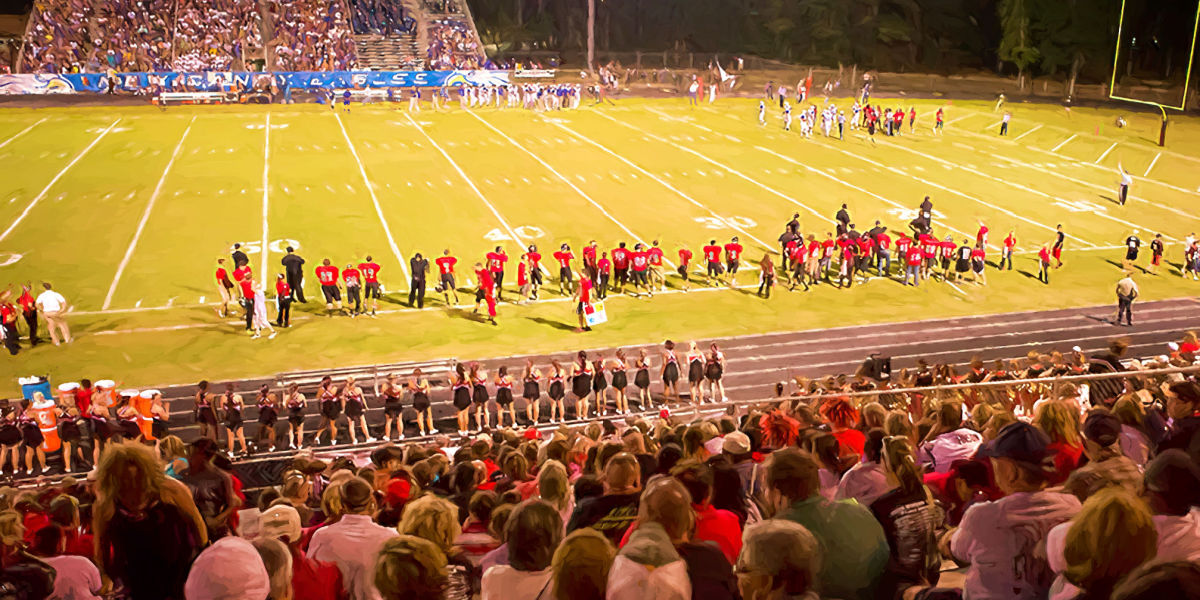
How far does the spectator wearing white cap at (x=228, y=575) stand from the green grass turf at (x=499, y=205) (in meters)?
18.1

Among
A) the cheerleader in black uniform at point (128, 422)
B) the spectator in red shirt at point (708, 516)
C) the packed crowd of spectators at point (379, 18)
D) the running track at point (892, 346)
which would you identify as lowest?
the running track at point (892, 346)

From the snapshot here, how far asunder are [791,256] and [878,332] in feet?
12.7

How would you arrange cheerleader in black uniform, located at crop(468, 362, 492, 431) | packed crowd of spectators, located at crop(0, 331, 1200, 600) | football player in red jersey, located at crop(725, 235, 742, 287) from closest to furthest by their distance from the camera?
packed crowd of spectators, located at crop(0, 331, 1200, 600)
cheerleader in black uniform, located at crop(468, 362, 492, 431)
football player in red jersey, located at crop(725, 235, 742, 287)

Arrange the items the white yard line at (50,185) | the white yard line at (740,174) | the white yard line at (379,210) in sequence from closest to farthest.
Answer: the white yard line at (379,210) < the white yard line at (50,185) < the white yard line at (740,174)

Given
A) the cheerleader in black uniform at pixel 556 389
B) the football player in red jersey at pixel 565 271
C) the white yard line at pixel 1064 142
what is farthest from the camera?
the white yard line at pixel 1064 142

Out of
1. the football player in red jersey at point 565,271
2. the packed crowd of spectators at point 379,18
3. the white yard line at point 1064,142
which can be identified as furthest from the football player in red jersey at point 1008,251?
the packed crowd of spectators at point 379,18

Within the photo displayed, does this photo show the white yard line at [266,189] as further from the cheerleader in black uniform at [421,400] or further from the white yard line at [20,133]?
the white yard line at [20,133]

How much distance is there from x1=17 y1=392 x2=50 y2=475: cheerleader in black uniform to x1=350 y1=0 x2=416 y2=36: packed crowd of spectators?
184 feet

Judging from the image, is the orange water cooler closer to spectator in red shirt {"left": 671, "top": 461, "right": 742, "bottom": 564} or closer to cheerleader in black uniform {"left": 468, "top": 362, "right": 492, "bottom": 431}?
cheerleader in black uniform {"left": 468, "top": 362, "right": 492, "bottom": 431}

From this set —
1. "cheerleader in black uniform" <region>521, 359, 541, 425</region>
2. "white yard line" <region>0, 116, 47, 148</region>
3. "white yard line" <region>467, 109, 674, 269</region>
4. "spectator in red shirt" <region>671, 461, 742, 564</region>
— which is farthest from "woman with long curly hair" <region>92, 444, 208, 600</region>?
"white yard line" <region>0, 116, 47, 148</region>

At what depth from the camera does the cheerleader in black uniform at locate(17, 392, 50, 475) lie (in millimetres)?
16875

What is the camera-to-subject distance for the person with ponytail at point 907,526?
207 inches

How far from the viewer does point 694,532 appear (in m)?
4.78

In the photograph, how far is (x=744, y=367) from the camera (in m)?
23.1
